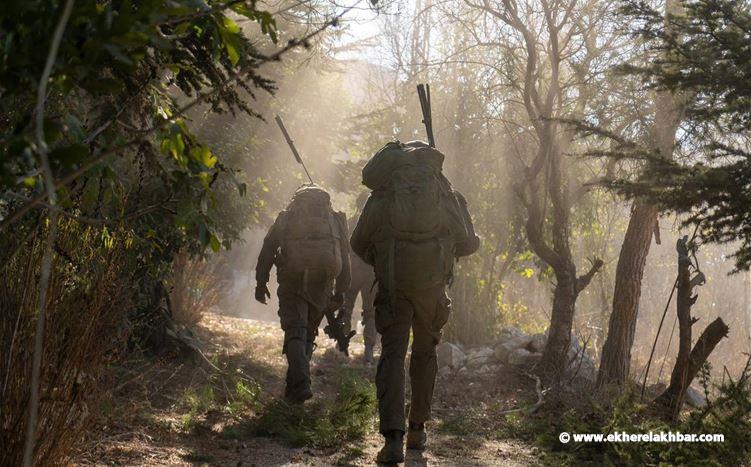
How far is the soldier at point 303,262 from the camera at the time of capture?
7.13 metres

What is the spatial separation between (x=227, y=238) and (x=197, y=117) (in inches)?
105

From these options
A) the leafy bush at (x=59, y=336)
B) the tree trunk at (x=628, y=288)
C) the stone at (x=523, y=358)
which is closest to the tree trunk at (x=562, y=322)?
the tree trunk at (x=628, y=288)

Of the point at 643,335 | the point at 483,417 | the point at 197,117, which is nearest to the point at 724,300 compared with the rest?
the point at 643,335

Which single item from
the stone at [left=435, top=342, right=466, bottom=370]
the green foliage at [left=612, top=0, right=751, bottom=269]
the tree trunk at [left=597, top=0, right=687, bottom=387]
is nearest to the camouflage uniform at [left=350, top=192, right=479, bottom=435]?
the green foliage at [left=612, top=0, right=751, bottom=269]

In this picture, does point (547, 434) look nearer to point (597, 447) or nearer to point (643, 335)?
point (597, 447)

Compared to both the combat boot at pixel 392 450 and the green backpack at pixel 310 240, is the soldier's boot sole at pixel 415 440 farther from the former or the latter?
the green backpack at pixel 310 240

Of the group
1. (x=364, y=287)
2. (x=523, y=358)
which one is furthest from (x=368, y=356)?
(x=523, y=358)

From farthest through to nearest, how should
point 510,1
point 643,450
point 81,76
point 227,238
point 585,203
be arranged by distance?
1. point 585,203
2. point 227,238
3. point 510,1
4. point 643,450
5. point 81,76

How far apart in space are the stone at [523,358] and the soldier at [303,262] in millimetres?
4166

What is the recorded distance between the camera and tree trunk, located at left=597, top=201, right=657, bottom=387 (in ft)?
30.2

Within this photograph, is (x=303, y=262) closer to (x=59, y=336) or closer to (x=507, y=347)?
(x=59, y=336)

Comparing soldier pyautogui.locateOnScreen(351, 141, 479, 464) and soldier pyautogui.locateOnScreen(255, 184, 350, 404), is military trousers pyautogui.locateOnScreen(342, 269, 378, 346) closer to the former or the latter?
soldier pyautogui.locateOnScreen(255, 184, 350, 404)

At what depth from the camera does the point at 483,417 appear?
22.8 feet

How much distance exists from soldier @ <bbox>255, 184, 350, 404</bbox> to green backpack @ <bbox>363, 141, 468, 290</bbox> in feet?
6.02
